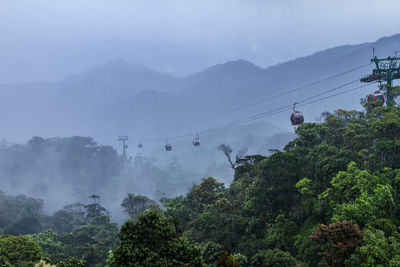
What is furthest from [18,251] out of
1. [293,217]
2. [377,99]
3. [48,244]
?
[377,99]

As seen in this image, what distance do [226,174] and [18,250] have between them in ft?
369

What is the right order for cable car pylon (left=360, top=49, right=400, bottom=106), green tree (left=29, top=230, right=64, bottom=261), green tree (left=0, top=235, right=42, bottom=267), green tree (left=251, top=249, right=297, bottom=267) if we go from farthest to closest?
green tree (left=29, top=230, right=64, bottom=261)
cable car pylon (left=360, top=49, right=400, bottom=106)
green tree (left=0, top=235, right=42, bottom=267)
green tree (left=251, top=249, right=297, bottom=267)

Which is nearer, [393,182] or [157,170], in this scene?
[393,182]

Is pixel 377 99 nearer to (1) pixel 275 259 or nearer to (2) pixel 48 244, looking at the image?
(1) pixel 275 259

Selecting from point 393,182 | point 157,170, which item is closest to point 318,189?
point 393,182

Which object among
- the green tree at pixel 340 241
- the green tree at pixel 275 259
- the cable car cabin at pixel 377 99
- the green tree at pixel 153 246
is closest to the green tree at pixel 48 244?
the green tree at pixel 275 259

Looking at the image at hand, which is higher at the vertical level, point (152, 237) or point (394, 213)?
point (152, 237)

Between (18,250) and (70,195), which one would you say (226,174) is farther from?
(18,250)

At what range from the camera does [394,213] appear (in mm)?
19281

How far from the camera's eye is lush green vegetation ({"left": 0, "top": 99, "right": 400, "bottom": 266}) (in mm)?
15984

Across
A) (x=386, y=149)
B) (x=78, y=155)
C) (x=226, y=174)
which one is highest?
(x=78, y=155)

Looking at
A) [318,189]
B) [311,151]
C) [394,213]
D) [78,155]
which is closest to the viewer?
[394,213]

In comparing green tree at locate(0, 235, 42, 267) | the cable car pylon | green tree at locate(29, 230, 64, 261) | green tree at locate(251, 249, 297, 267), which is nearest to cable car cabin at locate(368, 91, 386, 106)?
the cable car pylon

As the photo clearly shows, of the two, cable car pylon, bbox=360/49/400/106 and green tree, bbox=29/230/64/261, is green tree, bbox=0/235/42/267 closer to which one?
green tree, bbox=29/230/64/261
